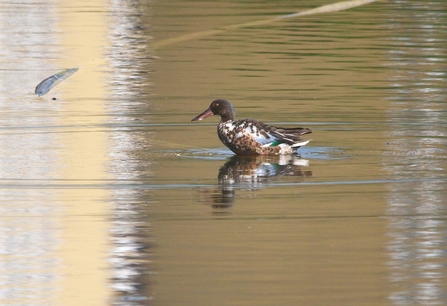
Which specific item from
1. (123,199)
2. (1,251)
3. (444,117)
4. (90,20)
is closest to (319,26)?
(90,20)

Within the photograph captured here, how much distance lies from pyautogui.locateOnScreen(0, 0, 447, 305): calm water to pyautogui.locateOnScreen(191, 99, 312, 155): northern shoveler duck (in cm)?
13

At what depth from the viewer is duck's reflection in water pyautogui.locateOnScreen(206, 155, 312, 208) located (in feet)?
34.0

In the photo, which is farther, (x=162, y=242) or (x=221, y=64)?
(x=221, y=64)

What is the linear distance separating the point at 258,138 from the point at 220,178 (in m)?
1.31

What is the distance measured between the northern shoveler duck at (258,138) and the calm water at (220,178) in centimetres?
13

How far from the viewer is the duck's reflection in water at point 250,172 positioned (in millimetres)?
10375

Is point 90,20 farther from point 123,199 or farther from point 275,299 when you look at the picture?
point 275,299

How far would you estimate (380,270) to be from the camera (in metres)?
7.84

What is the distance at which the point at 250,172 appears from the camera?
1161 centimetres

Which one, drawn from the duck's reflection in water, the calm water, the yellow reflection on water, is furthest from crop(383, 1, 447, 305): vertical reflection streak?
the yellow reflection on water

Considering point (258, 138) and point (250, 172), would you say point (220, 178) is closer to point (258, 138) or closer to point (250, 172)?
point (250, 172)

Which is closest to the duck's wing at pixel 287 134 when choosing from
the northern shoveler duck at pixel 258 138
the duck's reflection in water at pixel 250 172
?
the northern shoveler duck at pixel 258 138

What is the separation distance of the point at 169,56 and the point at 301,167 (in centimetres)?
1025

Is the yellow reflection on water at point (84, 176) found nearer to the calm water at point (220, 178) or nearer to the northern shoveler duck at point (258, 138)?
the calm water at point (220, 178)
